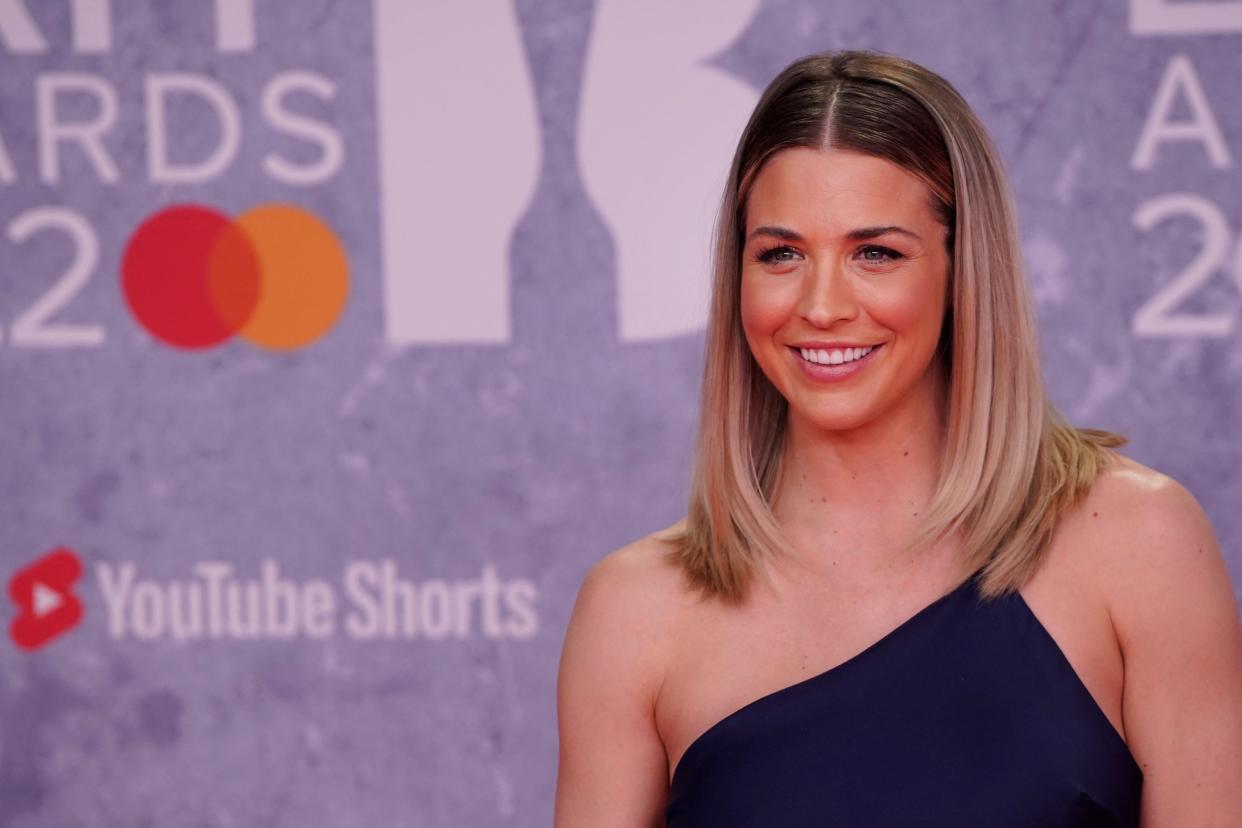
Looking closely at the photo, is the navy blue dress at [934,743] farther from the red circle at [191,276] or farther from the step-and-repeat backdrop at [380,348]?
the red circle at [191,276]

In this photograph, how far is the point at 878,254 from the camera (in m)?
1.70

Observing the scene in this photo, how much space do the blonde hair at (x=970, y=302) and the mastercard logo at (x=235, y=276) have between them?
113cm

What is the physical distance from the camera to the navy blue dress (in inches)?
63.6

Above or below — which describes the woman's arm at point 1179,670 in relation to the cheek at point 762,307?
below

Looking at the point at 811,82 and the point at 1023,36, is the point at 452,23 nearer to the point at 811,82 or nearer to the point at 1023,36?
the point at 1023,36

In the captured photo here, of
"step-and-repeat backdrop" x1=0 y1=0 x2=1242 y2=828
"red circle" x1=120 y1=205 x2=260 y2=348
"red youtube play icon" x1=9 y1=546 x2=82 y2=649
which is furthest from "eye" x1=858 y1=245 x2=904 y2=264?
"red youtube play icon" x1=9 y1=546 x2=82 y2=649

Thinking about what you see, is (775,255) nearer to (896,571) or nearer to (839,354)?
(839,354)

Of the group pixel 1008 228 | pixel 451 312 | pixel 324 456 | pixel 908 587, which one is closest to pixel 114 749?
pixel 324 456

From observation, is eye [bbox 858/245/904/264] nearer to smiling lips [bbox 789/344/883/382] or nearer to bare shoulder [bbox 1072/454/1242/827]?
smiling lips [bbox 789/344/883/382]

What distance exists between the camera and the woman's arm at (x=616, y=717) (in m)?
1.85

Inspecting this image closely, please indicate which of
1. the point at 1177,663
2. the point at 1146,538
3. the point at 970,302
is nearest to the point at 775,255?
the point at 970,302

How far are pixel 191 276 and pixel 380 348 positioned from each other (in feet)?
1.13

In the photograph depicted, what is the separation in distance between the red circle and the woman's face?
1280 mm

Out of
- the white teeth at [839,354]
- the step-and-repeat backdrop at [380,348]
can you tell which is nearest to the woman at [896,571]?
the white teeth at [839,354]
